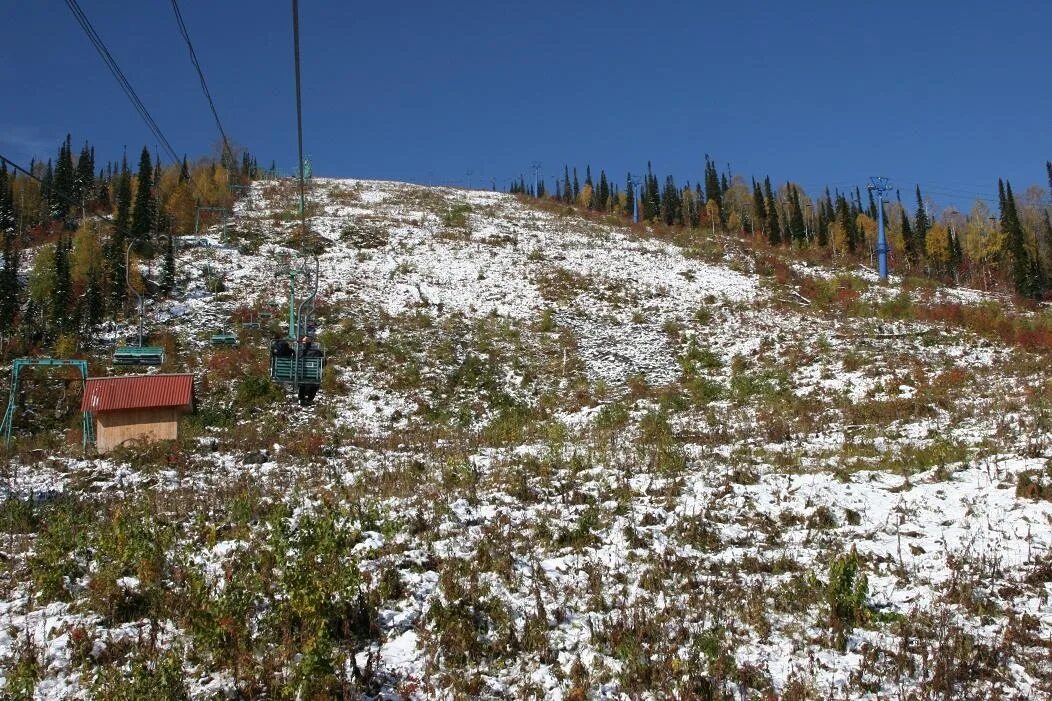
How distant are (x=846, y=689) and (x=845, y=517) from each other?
4.43 metres

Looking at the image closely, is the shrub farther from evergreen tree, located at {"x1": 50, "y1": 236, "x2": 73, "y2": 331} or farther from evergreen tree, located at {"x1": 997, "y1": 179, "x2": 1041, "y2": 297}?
evergreen tree, located at {"x1": 997, "y1": 179, "x2": 1041, "y2": 297}

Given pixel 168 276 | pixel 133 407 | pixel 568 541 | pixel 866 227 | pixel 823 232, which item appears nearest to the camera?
pixel 568 541

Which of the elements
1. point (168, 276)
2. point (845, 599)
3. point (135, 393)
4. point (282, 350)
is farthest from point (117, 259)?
point (845, 599)

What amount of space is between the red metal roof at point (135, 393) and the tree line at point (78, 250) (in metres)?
4.78

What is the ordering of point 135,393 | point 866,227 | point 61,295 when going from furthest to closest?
1. point 866,227
2. point 61,295
3. point 135,393

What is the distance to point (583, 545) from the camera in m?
8.55

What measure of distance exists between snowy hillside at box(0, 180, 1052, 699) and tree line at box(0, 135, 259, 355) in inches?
257

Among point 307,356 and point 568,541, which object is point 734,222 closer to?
point 307,356

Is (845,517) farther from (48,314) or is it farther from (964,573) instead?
(48,314)

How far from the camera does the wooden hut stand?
64.0 feet

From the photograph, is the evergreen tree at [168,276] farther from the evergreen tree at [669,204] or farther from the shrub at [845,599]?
the evergreen tree at [669,204]

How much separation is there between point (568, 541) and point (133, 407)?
54.6 ft

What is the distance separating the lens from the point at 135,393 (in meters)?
19.8

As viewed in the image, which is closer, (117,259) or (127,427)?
(127,427)
